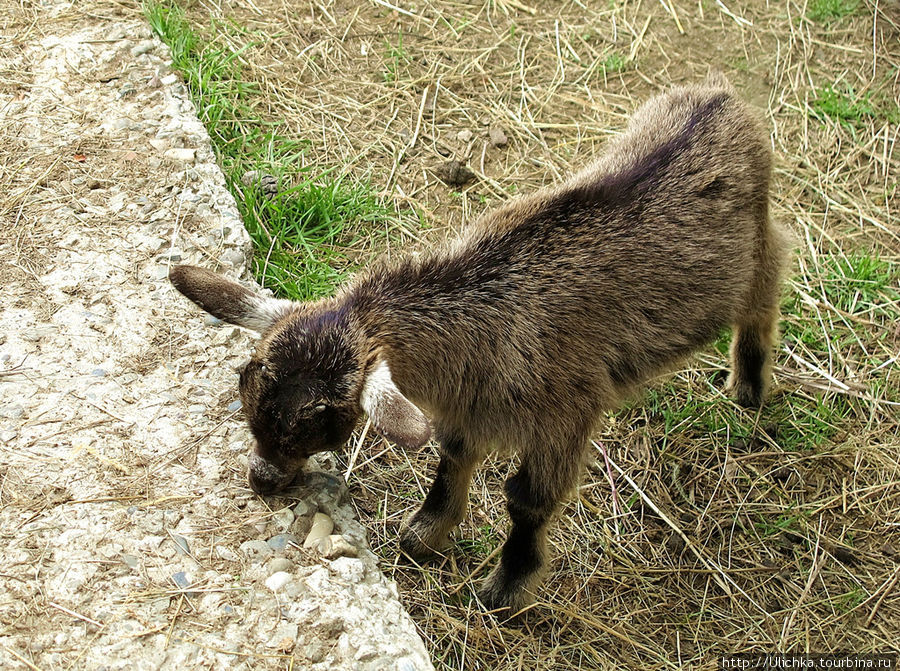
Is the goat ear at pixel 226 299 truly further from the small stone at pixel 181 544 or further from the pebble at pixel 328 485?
the small stone at pixel 181 544

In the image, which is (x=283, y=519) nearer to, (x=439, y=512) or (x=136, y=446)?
(x=136, y=446)

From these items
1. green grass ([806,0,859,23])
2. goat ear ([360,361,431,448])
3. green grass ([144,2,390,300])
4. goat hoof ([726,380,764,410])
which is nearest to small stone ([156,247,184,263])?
green grass ([144,2,390,300])

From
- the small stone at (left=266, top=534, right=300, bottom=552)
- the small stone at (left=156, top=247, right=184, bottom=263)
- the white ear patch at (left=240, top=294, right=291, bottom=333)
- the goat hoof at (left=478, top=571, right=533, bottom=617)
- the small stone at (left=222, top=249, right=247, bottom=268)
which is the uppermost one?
the white ear patch at (left=240, top=294, right=291, bottom=333)

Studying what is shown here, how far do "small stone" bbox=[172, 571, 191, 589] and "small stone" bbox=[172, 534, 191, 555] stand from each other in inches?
4.0

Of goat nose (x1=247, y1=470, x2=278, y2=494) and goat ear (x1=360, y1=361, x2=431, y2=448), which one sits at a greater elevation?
goat ear (x1=360, y1=361, x2=431, y2=448)

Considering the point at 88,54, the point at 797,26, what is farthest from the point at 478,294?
the point at 797,26

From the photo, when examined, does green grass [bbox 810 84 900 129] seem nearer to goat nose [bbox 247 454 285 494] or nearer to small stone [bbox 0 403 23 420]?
goat nose [bbox 247 454 285 494]

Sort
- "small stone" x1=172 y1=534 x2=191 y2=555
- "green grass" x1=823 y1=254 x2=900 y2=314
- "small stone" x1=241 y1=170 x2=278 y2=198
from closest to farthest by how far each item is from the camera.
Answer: "small stone" x1=172 y1=534 x2=191 y2=555
"small stone" x1=241 y1=170 x2=278 y2=198
"green grass" x1=823 y1=254 x2=900 y2=314

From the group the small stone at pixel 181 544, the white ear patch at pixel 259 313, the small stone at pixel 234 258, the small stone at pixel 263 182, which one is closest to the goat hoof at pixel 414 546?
the small stone at pixel 181 544

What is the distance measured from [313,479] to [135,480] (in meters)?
0.71

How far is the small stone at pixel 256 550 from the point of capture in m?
3.42

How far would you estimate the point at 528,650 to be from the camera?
13.0ft

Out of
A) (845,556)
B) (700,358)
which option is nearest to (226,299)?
(700,358)

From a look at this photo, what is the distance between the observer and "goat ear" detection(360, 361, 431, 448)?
2926 mm
